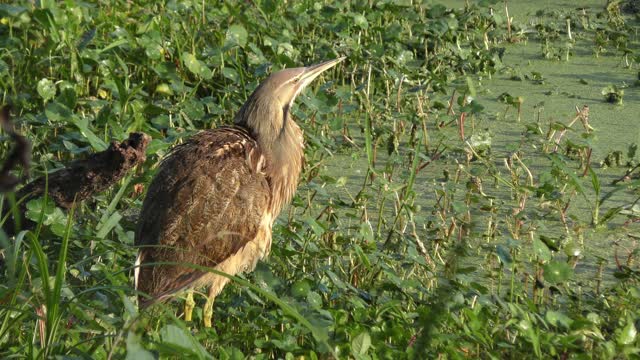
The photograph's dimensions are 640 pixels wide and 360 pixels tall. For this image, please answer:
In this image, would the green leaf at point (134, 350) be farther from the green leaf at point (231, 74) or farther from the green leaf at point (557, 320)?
the green leaf at point (231, 74)

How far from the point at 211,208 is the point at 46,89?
1.21m

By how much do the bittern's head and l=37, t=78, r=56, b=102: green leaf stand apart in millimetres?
854

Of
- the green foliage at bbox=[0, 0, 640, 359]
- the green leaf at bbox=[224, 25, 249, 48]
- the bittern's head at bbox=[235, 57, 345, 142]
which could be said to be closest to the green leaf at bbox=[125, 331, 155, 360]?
the green foliage at bbox=[0, 0, 640, 359]

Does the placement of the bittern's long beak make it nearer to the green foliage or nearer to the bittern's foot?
the green foliage

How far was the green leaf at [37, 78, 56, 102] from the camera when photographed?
13.0ft

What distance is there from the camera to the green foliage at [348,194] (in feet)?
8.47

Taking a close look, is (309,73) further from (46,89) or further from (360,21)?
(360,21)

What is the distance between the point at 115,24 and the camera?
477 cm

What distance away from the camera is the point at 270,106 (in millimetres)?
3482

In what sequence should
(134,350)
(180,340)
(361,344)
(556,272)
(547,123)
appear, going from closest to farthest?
1. (134,350)
2. (180,340)
3. (361,344)
4. (556,272)
5. (547,123)

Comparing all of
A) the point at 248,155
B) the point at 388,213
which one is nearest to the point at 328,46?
the point at 388,213

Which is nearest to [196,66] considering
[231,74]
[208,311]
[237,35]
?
[231,74]

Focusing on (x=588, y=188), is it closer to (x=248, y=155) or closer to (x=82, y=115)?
(x=248, y=155)

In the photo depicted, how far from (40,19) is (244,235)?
5.33 ft
